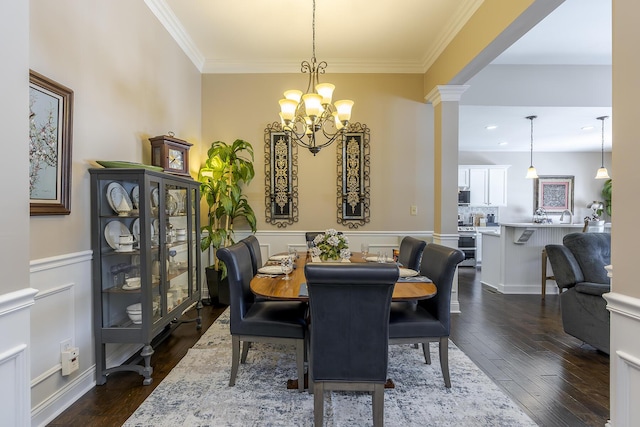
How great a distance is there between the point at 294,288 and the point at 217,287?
7.69 ft

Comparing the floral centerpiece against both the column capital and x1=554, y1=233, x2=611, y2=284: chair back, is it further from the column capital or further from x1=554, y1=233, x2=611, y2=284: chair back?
the column capital

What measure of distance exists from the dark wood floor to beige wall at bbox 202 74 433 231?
1.53 meters

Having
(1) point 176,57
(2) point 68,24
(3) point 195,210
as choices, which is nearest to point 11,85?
(2) point 68,24

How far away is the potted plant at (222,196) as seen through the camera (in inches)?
154

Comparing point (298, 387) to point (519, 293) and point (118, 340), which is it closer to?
point (118, 340)

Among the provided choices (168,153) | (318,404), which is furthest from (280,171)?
(318,404)

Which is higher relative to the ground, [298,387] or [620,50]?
[620,50]

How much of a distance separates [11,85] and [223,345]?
2438mm

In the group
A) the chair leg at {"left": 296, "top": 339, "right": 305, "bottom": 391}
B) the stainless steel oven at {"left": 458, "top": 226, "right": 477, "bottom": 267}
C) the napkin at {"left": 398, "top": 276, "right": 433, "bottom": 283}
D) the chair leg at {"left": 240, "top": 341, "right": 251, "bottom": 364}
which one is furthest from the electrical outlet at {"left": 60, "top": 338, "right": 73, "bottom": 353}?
the stainless steel oven at {"left": 458, "top": 226, "right": 477, "bottom": 267}

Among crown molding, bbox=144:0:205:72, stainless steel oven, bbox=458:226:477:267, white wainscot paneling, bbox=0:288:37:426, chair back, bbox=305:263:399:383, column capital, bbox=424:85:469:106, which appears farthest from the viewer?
stainless steel oven, bbox=458:226:477:267

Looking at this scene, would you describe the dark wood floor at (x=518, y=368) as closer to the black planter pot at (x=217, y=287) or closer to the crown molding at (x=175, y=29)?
the black planter pot at (x=217, y=287)

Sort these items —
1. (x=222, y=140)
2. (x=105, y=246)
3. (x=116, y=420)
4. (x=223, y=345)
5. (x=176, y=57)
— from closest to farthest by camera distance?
(x=116, y=420)
(x=105, y=246)
(x=223, y=345)
(x=176, y=57)
(x=222, y=140)

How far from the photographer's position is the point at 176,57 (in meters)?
3.65

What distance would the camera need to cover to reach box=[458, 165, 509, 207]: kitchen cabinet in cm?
789
